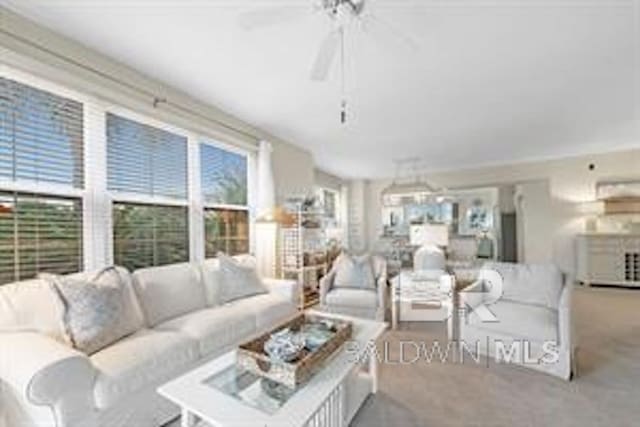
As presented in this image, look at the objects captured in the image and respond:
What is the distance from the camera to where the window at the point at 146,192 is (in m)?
2.85

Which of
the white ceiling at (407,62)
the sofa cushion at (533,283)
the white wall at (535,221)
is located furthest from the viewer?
the white wall at (535,221)

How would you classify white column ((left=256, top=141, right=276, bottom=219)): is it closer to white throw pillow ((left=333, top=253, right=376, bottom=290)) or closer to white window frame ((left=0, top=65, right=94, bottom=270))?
white throw pillow ((left=333, top=253, right=376, bottom=290))

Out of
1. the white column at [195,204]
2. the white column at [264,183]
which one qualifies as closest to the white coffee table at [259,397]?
the white column at [195,204]

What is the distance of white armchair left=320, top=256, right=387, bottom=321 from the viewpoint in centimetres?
349

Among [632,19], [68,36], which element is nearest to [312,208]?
[68,36]

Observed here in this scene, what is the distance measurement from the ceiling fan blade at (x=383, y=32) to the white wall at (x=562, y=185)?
221 inches

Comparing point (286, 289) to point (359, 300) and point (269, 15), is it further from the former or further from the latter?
point (269, 15)

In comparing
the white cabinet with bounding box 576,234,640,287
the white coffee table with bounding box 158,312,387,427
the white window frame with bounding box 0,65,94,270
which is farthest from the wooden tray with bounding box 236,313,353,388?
the white cabinet with bounding box 576,234,640,287

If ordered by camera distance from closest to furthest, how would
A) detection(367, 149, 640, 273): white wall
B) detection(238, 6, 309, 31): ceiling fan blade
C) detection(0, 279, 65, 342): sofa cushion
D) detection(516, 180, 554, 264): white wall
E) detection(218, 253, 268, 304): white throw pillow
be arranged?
detection(238, 6, 309, 31): ceiling fan blade → detection(0, 279, 65, 342): sofa cushion → detection(218, 253, 268, 304): white throw pillow → detection(367, 149, 640, 273): white wall → detection(516, 180, 554, 264): white wall

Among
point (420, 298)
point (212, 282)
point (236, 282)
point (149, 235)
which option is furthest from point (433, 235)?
point (149, 235)

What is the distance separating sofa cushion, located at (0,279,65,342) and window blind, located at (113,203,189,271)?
2.65 feet

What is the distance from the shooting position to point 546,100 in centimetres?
350

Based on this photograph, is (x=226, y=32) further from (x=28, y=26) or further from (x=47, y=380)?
(x=47, y=380)

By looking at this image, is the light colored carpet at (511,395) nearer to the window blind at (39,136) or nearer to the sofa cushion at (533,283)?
the sofa cushion at (533,283)
